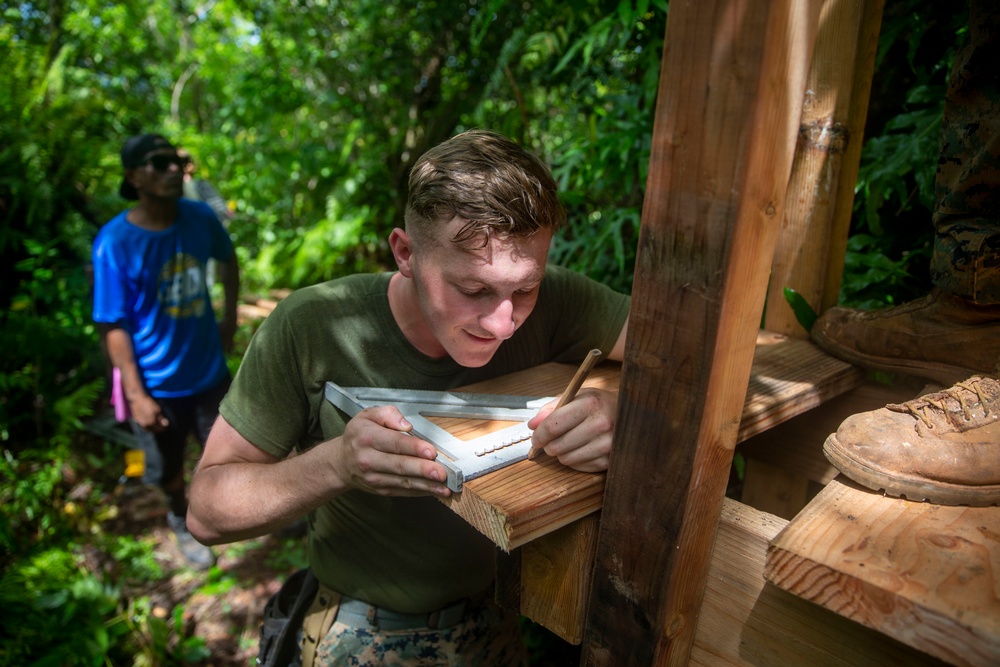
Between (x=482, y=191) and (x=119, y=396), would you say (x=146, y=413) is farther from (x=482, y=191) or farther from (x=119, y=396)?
(x=482, y=191)

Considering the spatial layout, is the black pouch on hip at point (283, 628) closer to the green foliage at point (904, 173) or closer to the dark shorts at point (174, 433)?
the green foliage at point (904, 173)

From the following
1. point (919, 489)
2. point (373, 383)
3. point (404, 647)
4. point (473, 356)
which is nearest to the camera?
point (919, 489)

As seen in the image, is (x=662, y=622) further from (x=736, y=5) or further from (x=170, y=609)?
(x=170, y=609)

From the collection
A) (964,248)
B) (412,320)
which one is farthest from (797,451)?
(412,320)

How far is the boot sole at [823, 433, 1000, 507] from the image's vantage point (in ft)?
3.29

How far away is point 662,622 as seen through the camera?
41.7 inches

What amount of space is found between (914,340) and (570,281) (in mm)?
855

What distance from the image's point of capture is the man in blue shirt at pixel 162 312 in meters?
3.56

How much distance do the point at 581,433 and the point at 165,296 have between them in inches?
131

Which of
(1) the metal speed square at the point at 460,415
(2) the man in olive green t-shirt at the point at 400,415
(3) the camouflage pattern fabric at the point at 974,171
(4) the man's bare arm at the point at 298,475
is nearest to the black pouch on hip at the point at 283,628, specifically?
(2) the man in olive green t-shirt at the point at 400,415

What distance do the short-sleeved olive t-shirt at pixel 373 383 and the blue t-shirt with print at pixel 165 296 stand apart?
2358 mm

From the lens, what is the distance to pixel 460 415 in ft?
4.48

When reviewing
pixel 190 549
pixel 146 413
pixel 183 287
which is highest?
pixel 183 287

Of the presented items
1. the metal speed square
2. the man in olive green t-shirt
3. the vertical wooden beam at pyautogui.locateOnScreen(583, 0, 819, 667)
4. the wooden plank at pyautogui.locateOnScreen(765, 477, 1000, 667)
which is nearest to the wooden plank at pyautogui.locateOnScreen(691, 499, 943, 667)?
the vertical wooden beam at pyautogui.locateOnScreen(583, 0, 819, 667)
